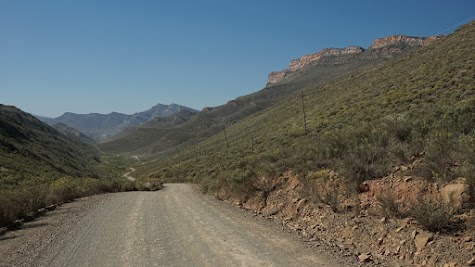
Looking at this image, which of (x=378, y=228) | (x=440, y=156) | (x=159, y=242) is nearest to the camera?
(x=378, y=228)

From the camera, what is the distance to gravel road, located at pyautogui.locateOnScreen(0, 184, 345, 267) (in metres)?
7.80

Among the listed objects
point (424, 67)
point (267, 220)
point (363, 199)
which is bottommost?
point (267, 220)

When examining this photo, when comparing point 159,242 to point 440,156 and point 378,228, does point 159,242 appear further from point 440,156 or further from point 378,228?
point 440,156

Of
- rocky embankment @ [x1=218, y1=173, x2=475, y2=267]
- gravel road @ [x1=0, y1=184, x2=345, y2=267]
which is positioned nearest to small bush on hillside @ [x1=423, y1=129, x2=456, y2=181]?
rocky embankment @ [x1=218, y1=173, x2=475, y2=267]

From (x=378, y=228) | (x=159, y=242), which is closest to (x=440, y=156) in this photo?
(x=378, y=228)

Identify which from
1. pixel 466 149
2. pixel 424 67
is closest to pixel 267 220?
pixel 466 149

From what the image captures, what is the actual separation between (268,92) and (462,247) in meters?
156

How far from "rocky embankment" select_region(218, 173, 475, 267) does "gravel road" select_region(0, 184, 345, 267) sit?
0.73 metres

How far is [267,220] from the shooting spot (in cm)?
1179

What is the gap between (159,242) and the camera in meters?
9.57

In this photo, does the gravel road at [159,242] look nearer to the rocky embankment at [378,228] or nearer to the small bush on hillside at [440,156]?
the rocky embankment at [378,228]

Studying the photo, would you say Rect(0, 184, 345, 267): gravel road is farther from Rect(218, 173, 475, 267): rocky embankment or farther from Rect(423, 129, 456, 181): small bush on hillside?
Rect(423, 129, 456, 181): small bush on hillside

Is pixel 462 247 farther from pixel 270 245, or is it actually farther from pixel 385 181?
pixel 270 245

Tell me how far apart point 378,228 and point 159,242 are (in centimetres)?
541
